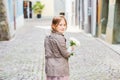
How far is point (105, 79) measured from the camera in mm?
7980

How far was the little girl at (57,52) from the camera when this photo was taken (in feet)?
15.1

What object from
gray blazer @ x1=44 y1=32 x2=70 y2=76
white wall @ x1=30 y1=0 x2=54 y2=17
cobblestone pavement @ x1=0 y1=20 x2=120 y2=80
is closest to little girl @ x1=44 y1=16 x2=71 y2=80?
gray blazer @ x1=44 y1=32 x2=70 y2=76

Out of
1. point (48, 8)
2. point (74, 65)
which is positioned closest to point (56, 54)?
point (74, 65)

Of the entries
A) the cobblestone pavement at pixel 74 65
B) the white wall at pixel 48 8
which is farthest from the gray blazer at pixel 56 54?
the white wall at pixel 48 8

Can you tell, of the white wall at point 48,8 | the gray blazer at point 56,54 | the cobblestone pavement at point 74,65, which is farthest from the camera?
the white wall at point 48,8

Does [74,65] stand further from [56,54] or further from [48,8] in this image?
[48,8]

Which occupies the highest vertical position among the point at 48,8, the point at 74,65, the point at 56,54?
the point at 56,54

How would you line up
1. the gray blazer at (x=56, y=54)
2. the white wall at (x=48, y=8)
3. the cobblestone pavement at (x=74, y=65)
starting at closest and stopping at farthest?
the gray blazer at (x=56, y=54) → the cobblestone pavement at (x=74, y=65) → the white wall at (x=48, y=8)

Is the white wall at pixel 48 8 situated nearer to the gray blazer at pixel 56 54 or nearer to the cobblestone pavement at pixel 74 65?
the cobblestone pavement at pixel 74 65

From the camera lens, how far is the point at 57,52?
4645mm

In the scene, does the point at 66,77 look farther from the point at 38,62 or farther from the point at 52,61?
the point at 38,62

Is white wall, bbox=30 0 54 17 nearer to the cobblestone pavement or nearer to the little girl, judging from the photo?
the cobblestone pavement

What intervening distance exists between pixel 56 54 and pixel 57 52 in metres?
0.03

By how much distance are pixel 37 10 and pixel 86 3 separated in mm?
24301
